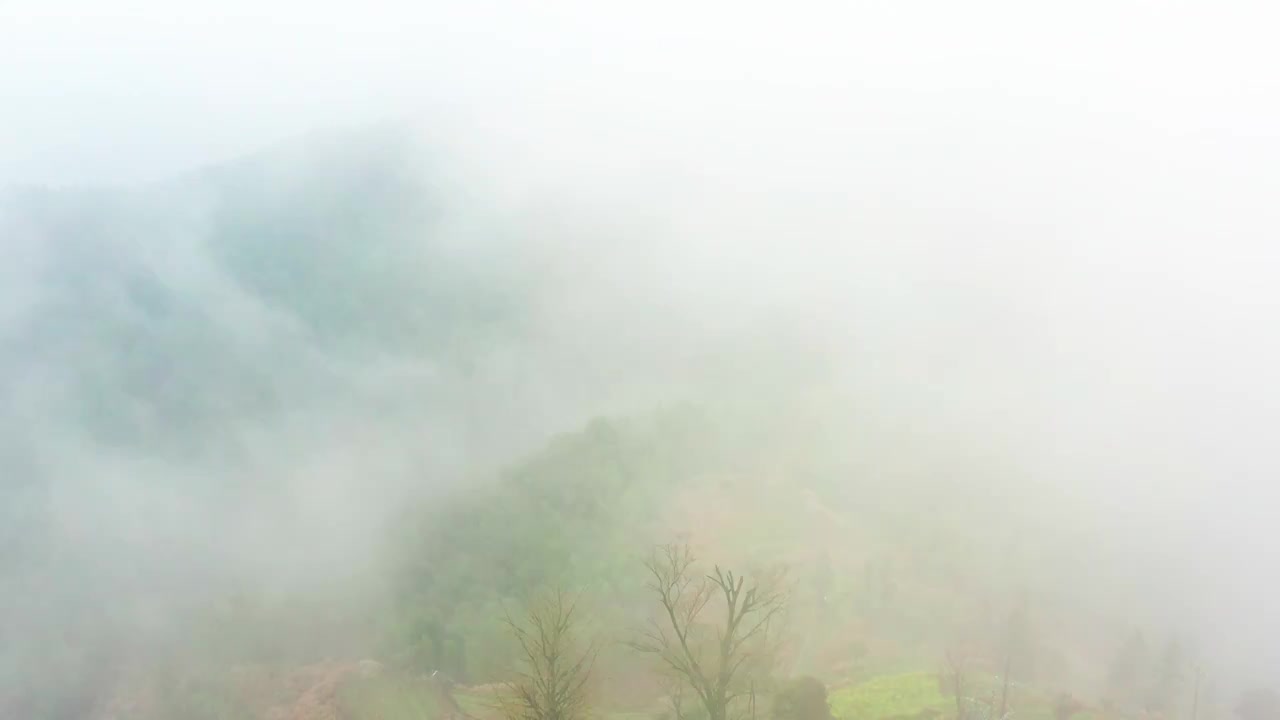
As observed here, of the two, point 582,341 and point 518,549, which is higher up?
point 582,341

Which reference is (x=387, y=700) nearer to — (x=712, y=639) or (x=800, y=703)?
(x=712, y=639)

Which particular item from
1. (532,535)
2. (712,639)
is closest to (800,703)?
(712,639)

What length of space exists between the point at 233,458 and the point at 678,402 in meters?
63.4

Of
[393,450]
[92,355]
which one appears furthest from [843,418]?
[92,355]

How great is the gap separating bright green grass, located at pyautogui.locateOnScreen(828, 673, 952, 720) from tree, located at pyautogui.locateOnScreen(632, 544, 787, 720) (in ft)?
15.4

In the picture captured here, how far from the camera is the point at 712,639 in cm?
3797

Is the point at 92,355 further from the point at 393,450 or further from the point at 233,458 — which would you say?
the point at 393,450

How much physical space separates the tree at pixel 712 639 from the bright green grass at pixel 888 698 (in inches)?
184

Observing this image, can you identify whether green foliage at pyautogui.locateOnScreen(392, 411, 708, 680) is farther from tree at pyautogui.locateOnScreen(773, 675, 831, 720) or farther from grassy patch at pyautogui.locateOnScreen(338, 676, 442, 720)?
tree at pyautogui.locateOnScreen(773, 675, 831, 720)

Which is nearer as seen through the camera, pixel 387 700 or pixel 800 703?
pixel 800 703

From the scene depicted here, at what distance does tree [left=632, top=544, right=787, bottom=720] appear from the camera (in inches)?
→ 738

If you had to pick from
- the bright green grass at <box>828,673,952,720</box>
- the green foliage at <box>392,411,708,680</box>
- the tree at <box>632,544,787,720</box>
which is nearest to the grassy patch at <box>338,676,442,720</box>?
the green foliage at <box>392,411,708,680</box>

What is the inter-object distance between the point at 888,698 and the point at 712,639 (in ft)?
40.8

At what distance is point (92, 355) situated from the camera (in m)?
123
